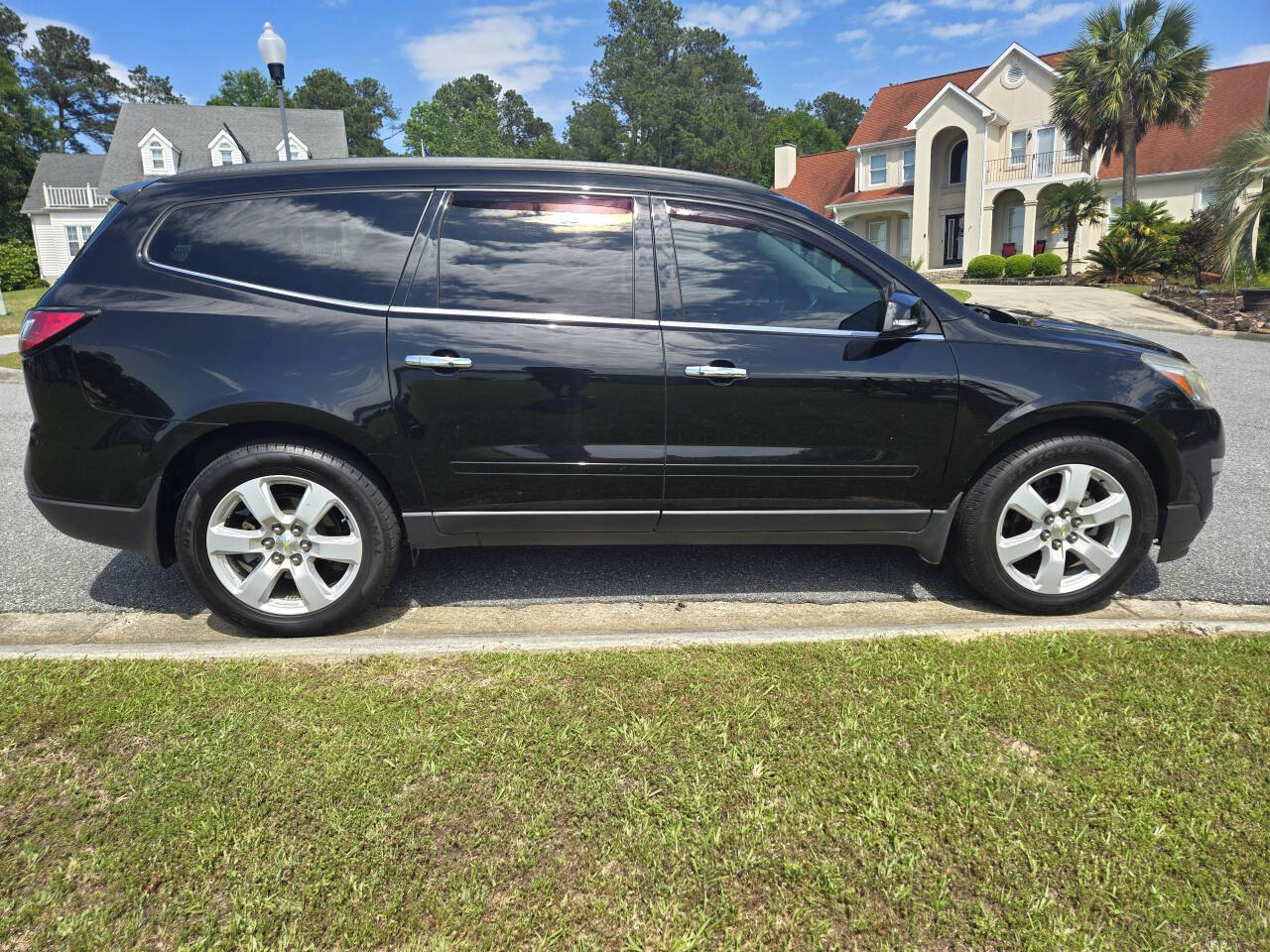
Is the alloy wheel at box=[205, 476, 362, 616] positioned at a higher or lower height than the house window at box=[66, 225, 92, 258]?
lower

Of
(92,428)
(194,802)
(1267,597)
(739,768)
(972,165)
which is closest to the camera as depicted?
(194,802)

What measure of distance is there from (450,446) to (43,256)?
4955cm

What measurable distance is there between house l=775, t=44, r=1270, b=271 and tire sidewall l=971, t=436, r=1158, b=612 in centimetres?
2814

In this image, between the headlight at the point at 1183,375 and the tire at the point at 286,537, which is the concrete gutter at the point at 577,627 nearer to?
the tire at the point at 286,537

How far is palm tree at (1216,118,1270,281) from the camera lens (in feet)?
44.0

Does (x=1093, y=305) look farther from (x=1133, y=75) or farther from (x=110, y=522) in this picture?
(x=110, y=522)

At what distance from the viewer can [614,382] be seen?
332 centimetres

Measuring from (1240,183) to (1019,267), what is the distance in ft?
43.4

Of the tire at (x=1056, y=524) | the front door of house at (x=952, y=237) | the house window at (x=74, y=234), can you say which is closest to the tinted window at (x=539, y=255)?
the tire at (x=1056, y=524)

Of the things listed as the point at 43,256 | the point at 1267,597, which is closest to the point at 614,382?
the point at 1267,597

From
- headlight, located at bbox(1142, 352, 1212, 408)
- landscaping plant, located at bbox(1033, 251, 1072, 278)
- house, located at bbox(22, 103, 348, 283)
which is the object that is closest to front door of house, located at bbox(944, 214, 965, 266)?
landscaping plant, located at bbox(1033, 251, 1072, 278)

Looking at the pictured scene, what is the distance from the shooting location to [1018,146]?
33375mm

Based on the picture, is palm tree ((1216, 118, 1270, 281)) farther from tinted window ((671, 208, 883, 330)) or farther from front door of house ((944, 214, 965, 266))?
front door of house ((944, 214, 965, 266))

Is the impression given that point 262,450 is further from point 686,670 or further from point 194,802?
point 686,670
